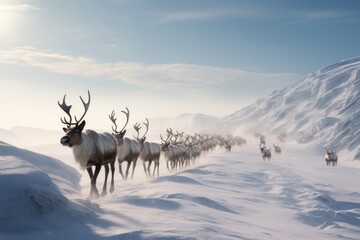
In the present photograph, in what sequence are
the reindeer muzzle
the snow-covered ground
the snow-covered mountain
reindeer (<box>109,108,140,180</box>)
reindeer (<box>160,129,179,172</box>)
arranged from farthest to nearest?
the snow-covered mountain → reindeer (<box>160,129,179,172</box>) → reindeer (<box>109,108,140,180</box>) → the reindeer muzzle → the snow-covered ground

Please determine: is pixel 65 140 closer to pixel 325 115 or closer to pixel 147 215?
pixel 147 215

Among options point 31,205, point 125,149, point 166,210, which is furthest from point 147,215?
point 125,149

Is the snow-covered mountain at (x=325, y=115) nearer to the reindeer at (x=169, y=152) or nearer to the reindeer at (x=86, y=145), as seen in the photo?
the reindeer at (x=169, y=152)

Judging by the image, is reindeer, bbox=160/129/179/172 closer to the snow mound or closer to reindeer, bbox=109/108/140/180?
reindeer, bbox=109/108/140/180

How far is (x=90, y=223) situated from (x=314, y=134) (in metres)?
117

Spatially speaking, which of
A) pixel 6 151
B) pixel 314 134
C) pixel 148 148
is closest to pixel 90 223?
pixel 6 151

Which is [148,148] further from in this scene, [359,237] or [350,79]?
[350,79]

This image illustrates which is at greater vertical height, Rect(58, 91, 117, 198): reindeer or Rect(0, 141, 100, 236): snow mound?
Rect(58, 91, 117, 198): reindeer

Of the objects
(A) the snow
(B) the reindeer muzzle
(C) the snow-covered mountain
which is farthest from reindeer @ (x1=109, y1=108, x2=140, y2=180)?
(C) the snow-covered mountain

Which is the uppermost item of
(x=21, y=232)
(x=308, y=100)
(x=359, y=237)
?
(x=308, y=100)

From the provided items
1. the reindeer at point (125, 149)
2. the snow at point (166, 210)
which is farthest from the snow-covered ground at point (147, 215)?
the reindeer at point (125, 149)

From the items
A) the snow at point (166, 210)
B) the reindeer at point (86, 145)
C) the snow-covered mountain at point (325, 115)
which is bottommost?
the snow at point (166, 210)

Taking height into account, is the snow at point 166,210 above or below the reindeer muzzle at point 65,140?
below

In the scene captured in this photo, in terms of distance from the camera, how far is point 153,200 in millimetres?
11742
